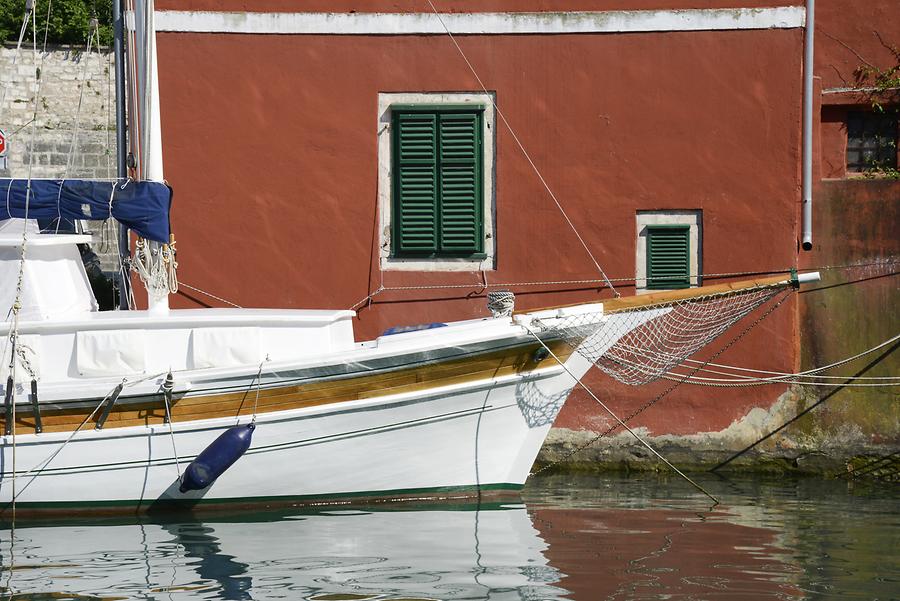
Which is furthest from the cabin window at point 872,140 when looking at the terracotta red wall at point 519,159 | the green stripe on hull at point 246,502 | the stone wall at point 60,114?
the stone wall at point 60,114

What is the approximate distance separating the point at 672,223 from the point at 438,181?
230 centimetres

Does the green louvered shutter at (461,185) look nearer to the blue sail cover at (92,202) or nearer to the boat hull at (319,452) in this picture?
the boat hull at (319,452)

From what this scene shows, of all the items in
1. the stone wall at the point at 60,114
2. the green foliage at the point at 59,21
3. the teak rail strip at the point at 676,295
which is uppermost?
the green foliage at the point at 59,21

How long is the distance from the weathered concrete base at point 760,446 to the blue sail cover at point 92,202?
433cm

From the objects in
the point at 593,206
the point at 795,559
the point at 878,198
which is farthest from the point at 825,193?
the point at 795,559

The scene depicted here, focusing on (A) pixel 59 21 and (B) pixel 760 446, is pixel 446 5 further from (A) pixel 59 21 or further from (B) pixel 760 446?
(A) pixel 59 21

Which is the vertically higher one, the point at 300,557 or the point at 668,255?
the point at 668,255

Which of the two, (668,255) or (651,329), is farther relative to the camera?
(668,255)

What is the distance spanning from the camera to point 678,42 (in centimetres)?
→ 1215

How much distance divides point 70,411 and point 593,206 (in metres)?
5.23

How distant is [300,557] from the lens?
8812 mm

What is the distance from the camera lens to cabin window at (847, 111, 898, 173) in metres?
12.6

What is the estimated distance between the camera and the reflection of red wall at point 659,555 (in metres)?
8.01

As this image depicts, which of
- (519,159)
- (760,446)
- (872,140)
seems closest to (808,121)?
(872,140)
